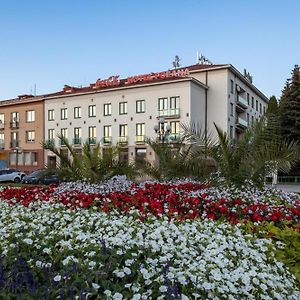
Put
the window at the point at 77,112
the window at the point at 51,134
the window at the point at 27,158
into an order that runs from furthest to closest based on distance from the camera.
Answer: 1. the window at the point at 27,158
2. the window at the point at 51,134
3. the window at the point at 77,112

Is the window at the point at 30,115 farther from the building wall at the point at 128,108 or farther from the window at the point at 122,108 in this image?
the window at the point at 122,108

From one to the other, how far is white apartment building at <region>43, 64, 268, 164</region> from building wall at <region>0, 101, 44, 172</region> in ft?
6.49

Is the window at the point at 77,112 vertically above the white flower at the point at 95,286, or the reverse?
the window at the point at 77,112

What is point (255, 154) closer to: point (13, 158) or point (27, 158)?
point (27, 158)

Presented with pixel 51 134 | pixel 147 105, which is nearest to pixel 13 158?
pixel 51 134

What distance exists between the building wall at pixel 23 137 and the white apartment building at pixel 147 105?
1977 millimetres

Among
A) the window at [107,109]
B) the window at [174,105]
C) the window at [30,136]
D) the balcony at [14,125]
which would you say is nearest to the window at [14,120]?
the balcony at [14,125]

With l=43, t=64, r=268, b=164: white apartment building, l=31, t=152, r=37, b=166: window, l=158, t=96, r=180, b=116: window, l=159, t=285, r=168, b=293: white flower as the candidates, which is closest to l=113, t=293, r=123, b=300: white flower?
l=159, t=285, r=168, b=293: white flower

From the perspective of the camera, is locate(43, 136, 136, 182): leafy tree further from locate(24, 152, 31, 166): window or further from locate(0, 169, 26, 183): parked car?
locate(24, 152, 31, 166): window

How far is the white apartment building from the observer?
129 ft

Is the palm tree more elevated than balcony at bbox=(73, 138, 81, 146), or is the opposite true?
balcony at bbox=(73, 138, 81, 146)

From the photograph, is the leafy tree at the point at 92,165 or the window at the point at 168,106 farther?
the window at the point at 168,106

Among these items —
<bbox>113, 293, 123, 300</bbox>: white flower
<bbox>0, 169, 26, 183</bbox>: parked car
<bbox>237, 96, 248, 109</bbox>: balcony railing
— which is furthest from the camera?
<bbox>237, 96, 248, 109</bbox>: balcony railing

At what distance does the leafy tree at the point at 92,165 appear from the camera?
11.4 meters
